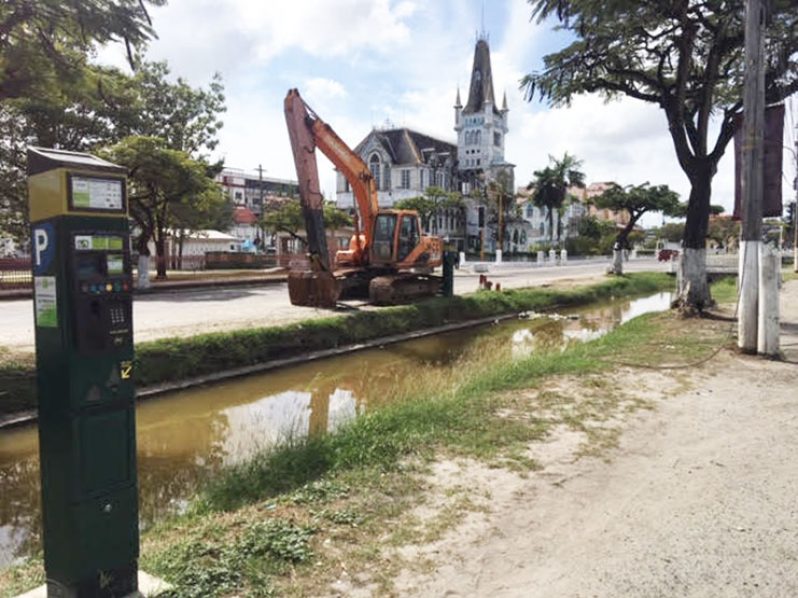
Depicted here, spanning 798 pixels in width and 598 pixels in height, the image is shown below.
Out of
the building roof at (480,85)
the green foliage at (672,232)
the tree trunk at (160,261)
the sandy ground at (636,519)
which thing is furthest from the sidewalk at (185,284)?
the green foliage at (672,232)

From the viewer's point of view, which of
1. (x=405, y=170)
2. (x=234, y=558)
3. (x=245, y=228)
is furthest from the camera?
(x=245, y=228)

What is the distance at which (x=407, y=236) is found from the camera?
18.0m

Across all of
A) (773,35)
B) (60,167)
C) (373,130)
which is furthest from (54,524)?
(373,130)

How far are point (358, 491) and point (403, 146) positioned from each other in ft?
221

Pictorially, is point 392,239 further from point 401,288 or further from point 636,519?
point 636,519

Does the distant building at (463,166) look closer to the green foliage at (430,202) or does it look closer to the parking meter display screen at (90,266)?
the green foliage at (430,202)

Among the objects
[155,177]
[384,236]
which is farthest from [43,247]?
[155,177]

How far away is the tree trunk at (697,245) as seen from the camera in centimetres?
1529

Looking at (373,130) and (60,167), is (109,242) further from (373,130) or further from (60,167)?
(373,130)

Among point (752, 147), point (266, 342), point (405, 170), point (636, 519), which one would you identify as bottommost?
point (636, 519)

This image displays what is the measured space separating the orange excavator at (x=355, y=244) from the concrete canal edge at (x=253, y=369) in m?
1.77

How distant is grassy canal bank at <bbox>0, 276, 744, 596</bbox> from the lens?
11.2 feet

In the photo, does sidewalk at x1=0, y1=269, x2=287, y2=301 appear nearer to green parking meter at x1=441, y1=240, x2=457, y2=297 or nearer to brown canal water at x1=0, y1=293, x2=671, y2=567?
green parking meter at x1=441, y1=240, x2=457, y2=297

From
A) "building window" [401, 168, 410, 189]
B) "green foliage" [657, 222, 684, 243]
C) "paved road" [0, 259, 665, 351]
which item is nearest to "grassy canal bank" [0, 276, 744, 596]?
"paved road" [0, 259, 665, 351]
